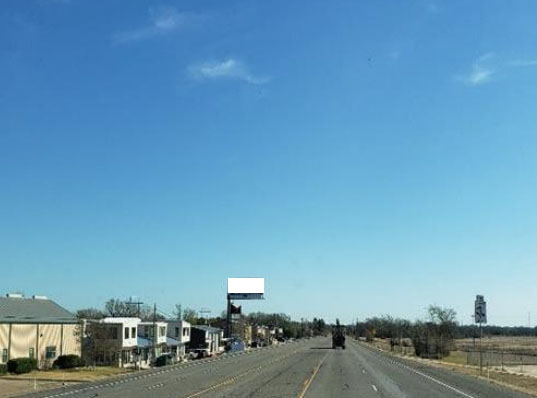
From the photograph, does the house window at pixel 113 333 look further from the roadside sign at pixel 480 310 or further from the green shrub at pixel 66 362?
the roadside sign at pixel 480 310

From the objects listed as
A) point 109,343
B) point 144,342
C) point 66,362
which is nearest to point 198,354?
point 144,342

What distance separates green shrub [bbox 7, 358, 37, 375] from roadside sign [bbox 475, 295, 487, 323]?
1300 inches

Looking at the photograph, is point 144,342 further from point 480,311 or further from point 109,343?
point 480,311

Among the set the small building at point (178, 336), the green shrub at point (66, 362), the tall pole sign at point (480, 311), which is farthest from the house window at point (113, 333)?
the tall pole sign at point (480, 311)

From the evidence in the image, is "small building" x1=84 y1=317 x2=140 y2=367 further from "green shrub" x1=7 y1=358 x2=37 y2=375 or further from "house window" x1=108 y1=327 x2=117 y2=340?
"green shrub" x1=7 y1=358 x2=37 y2=375

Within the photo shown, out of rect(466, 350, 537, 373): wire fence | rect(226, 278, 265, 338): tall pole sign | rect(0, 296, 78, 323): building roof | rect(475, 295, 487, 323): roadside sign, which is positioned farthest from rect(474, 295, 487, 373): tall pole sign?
rect(226, 278, 265, 338): tall pole sign

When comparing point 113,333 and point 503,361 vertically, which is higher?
point 113,333

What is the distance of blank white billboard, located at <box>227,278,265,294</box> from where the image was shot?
18450 centimetres

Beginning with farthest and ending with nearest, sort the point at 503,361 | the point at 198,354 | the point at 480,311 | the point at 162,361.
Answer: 1. the point at 198,354
2. the point at 503,361
3. the point at 162,361
4. the point at 480,311

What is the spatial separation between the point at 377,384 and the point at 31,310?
136ft

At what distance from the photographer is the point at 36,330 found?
68000 mm

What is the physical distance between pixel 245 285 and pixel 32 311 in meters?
117

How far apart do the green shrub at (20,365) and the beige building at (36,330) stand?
212 centimetres

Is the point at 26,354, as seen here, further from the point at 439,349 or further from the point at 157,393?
the point at 439,349
